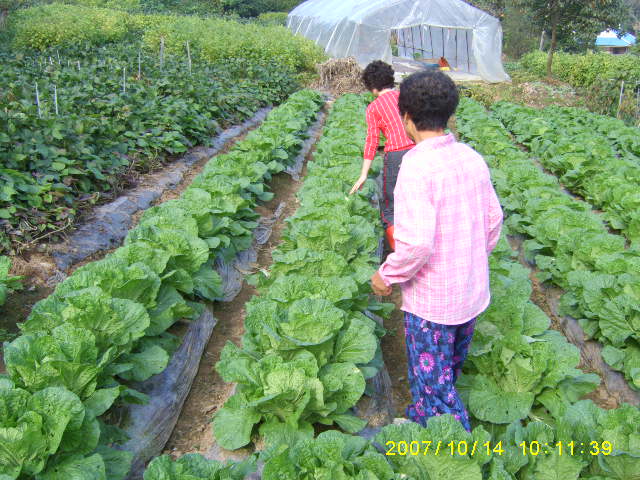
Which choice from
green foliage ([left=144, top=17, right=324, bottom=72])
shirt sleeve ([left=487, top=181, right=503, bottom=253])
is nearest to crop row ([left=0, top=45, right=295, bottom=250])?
shirt sleeve ([left=487, top=181, right=503, bottom=253])

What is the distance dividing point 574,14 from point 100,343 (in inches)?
847

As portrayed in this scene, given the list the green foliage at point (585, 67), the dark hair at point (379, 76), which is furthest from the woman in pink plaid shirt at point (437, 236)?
the green foliage at point (585, 67)

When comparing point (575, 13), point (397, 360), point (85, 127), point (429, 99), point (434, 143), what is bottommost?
point (397, 360)

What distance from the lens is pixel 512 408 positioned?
279cm

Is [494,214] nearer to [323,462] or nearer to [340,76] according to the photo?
[323,462]

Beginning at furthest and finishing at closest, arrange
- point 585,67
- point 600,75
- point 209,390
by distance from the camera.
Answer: point 585,67
point 600,75
point 209,390

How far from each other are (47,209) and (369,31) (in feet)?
50.7

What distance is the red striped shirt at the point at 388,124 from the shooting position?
4.11m

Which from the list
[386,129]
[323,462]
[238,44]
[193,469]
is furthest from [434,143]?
[238,44]

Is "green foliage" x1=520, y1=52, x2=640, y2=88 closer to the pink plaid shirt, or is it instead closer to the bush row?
the bush row

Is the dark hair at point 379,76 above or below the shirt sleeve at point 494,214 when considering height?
above

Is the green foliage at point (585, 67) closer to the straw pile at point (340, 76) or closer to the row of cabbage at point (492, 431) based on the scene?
the straw pile at point (340, 76)

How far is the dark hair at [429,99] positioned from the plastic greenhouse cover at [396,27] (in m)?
16.4
